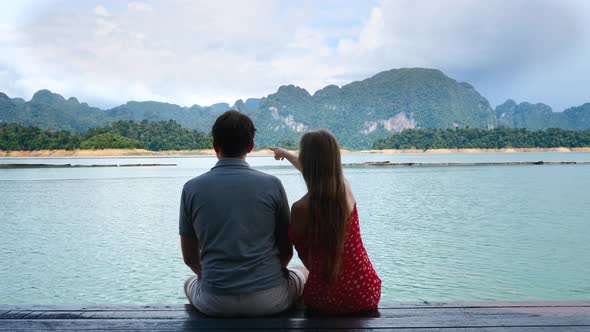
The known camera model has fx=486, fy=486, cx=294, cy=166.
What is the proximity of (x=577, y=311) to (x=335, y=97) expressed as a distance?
18945 cm

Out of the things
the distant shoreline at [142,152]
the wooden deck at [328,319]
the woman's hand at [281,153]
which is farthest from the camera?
the distant shoreline at [142,152]

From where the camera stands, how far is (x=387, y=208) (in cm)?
1652

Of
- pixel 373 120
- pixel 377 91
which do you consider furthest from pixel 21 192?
pixel 377 91

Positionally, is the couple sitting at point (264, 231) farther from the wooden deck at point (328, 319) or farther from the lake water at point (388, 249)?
the lake water at point (388, 249)

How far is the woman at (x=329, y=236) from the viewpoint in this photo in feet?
6.75

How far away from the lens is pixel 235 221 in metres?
2.08

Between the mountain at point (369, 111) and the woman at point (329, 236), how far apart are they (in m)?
148

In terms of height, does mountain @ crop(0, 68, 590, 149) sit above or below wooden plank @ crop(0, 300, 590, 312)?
above

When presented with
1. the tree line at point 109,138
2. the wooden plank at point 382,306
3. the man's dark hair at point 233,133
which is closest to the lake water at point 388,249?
the wooden plank at point 382,306

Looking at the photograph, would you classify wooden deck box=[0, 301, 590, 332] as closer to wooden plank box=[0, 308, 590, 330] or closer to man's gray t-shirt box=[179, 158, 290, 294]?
wooden plank box=[0, 308, 590, 330]

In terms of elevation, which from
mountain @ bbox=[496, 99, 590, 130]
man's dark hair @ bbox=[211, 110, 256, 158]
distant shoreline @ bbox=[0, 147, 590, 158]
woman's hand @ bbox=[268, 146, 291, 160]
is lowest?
distant shoreline @ bbox=[0, 147, 590, 158]

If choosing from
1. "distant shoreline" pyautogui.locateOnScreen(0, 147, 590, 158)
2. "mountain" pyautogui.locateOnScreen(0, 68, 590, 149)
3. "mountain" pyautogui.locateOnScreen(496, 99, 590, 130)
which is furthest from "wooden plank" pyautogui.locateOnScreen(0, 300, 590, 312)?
"mountain" pyautogui.locateOnScreen(496, 99, 590, 130)

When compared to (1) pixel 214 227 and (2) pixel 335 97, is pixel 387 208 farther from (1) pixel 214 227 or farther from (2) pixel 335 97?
(2) pixel 335 97

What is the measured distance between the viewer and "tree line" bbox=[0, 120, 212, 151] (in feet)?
242
